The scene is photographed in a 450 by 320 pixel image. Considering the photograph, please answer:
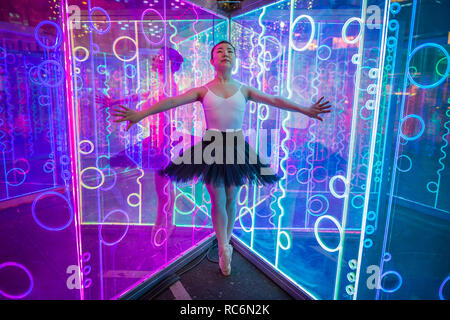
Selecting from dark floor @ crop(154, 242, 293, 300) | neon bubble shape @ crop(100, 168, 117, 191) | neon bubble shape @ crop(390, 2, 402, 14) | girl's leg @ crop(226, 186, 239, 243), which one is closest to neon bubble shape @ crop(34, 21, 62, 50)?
neon bubble shape @ crop(100, 168, 117, 191)

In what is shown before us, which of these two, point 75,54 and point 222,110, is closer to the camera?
point 75,54

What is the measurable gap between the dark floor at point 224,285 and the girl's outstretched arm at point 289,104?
4.80 ft

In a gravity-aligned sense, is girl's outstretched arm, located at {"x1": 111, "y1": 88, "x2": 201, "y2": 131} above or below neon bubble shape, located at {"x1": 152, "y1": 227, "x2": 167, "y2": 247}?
above

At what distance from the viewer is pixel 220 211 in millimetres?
1965

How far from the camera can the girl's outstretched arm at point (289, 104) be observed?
5.90 feet

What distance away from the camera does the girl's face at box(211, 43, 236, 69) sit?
75.2 inches

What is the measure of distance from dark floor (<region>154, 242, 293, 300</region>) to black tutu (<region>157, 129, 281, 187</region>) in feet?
3.16

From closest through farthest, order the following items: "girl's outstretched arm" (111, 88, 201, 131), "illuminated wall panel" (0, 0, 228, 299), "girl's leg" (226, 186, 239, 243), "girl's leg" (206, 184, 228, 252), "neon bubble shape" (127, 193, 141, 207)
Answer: "illuminated wall panel" (0, 0, 228, 299), "girl's outstretched arm" (111, 88, 201, 131), "girl's leg" (206, 184, 228, 252), "girl's leg" (226, 186, 239, 243), "neon bubble shape" (127, 193, 141, 207)

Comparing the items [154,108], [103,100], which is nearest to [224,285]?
[154,108]

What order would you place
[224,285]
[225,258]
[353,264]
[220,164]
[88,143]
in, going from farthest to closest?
1. [224,285]
2. [225,258]
3. [220,164]
4. [88,143]
5. [353,264]

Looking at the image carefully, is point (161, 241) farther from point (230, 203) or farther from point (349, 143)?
point (349, 143)

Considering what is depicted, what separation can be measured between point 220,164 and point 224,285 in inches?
44.4

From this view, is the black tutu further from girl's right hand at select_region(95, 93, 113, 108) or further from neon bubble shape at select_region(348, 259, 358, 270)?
neon bubble shape at select_region(348, 259, 358, 270)

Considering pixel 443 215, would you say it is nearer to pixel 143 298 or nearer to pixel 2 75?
pixel 143 298
